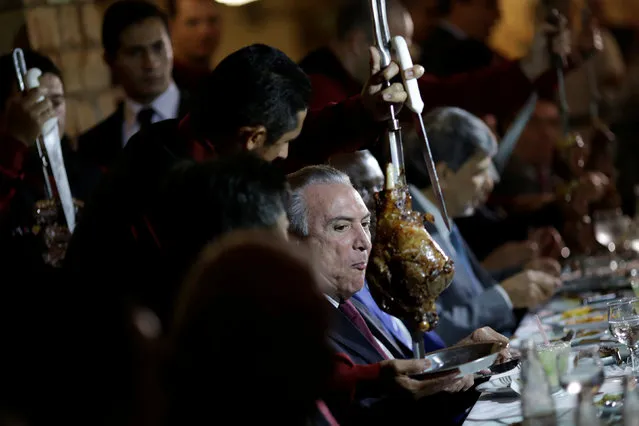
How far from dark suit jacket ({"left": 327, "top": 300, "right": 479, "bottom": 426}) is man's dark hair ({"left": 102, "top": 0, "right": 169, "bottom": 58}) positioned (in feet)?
8.69

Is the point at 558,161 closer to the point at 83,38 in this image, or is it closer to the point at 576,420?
the point at 83,38

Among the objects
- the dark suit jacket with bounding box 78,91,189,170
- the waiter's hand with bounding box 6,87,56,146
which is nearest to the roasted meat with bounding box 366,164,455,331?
the waiter's hand with bounding box 6,87,56,146

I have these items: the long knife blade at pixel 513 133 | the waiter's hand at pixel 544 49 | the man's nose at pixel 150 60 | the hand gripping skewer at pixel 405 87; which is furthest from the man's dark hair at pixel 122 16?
the hand gripping skewer at pixel 405 87

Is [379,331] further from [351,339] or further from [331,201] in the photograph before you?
[331,201]

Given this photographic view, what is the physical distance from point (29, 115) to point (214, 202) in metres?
1.98

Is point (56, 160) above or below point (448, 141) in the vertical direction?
above

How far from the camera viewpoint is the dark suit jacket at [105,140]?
525cm

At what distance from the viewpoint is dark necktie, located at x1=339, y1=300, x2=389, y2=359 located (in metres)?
3.24

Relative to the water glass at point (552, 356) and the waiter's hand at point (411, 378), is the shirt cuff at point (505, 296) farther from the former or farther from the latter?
the waiter's hand at point (411, 378)

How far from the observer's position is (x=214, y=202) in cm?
211

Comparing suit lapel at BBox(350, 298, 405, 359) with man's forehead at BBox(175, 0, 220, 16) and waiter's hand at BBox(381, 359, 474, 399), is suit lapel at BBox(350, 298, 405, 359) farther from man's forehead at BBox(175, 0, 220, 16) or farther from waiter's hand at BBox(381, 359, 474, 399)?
man's forehead at BBox(175, 0, 220, 16)

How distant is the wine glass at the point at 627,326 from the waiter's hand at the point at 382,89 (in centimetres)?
89

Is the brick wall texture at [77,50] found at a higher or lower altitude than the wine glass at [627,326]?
higher

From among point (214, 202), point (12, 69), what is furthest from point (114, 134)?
point (214, 202)
